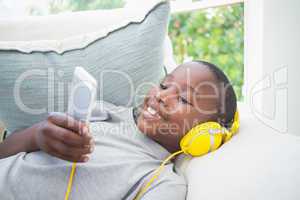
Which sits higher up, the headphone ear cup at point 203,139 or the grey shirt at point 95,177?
the headphone ear cup at point 203,139

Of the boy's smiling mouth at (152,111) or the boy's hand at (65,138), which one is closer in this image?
the boy's hand at (65,138)

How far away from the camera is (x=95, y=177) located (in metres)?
0.72

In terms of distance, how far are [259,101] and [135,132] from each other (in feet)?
2.46

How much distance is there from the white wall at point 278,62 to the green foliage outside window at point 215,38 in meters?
0.53

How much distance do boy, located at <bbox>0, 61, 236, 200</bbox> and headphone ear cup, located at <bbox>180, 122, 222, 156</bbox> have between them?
46mm

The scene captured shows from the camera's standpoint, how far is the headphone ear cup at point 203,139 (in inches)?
29.0

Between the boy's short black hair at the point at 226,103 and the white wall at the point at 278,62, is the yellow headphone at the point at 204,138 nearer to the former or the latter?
the boy's short black hair at the point at 226,103

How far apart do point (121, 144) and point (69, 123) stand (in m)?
0.21

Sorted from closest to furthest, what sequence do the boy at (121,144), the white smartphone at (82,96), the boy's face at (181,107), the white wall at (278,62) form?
the white smartphone at (82,96)
the boy at (121,144)
the boy's face at (181,107)
the white wall at (278,62)

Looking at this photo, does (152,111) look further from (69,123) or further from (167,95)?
(69,123)

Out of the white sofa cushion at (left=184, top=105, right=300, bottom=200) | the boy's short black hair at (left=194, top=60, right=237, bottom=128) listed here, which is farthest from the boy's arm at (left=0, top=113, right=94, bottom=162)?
the boy's short black hair at (left=194, top=60, right=237, bottom=128)

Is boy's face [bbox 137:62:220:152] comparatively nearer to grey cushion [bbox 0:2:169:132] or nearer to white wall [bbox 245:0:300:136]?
grey cushion [bbox 0:2:169:132]

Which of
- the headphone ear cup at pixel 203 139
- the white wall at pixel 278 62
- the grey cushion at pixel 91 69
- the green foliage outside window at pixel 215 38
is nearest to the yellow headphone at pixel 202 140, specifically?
the headphone ear cup at pixel 203 139

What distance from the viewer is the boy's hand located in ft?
2.07
